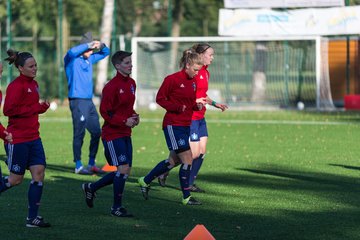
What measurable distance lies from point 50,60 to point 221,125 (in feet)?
Answer: 53.3

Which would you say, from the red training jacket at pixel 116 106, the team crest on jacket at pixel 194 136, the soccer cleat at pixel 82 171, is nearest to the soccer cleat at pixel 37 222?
the red training jacket at pixel 116 106

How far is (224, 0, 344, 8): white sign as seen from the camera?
34219 millimetres

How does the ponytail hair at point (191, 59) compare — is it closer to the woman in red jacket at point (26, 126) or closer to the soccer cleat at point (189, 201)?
the soccer cleat at point (189, 201)

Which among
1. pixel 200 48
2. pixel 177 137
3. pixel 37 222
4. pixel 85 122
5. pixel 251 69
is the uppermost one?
pixel 200 48

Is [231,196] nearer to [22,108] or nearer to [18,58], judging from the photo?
[22,108]

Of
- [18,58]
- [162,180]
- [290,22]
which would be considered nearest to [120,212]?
[18,58]

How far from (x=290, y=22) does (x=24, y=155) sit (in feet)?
80.8

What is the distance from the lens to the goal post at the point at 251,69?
34.0m

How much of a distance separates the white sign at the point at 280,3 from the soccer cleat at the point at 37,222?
24939mm

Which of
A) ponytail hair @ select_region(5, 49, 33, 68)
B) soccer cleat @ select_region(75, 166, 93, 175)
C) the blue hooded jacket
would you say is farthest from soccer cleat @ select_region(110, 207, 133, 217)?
the blue hooded jacket

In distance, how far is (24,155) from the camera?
1065 cm

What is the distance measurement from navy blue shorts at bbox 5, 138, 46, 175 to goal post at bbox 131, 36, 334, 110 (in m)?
22.7

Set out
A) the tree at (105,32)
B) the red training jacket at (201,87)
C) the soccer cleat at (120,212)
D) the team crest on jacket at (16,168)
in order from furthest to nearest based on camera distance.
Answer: the tree at (105,32) < the red training jacket at (201,87) < the soccer cleat at (120,212) < the team crest on jacket at (16,168)

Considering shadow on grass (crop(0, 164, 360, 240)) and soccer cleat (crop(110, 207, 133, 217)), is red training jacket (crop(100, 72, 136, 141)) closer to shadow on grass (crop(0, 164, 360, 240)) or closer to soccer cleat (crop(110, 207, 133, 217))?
soccer cleat (crop(110, 207, 133, 217))
